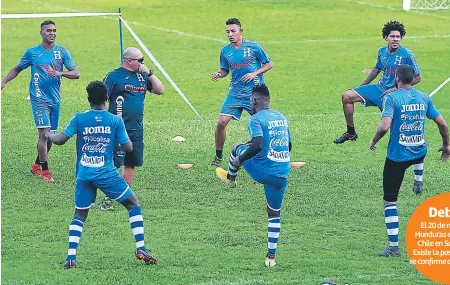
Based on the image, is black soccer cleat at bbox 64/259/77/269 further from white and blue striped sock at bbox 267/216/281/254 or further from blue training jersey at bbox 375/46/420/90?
blue training jersey at bbox 375/46/420/90

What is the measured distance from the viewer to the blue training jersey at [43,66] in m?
17.8

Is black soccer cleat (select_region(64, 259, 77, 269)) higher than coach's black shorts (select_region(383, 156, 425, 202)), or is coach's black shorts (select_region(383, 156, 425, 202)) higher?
coach's black shorts (select_region(383, 156, 425, 202))

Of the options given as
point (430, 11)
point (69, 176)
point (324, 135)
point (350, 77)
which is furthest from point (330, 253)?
Answer: point (430, 11)

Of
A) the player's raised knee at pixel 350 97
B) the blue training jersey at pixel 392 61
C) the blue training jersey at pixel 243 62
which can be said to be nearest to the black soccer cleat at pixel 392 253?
the blue training jersey at pixel 392 61

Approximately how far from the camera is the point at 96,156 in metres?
13.0

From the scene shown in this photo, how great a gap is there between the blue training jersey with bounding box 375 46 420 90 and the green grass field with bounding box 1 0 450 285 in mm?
1629

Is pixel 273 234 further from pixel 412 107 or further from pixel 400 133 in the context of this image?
pixel 412 107

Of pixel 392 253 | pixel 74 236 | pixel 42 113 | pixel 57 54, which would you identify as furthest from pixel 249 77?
pixel 74 236

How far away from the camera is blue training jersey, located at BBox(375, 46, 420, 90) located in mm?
17703

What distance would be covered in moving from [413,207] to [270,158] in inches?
154

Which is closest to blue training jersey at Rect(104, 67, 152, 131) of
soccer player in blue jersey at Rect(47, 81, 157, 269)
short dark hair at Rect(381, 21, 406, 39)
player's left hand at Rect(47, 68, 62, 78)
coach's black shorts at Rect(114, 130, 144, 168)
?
coach's black shorts at Rect(114, 130, 144, 168)

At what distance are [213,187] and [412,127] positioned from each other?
15.1 feet

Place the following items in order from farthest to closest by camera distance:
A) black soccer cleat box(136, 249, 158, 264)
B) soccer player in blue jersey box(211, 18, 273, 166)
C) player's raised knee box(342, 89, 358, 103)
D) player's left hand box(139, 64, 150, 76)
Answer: player's raised knee box(342, 89, 358, 103) < soccer player in blue jersey box(211, 18, 273, 166) < player's left hand box(139, 64, 150, 76) < black soccer cleat box(136, 249, 158, 264)

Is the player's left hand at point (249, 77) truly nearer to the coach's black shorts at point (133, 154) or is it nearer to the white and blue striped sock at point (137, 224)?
the coach's black shorts at point (133, 154)
